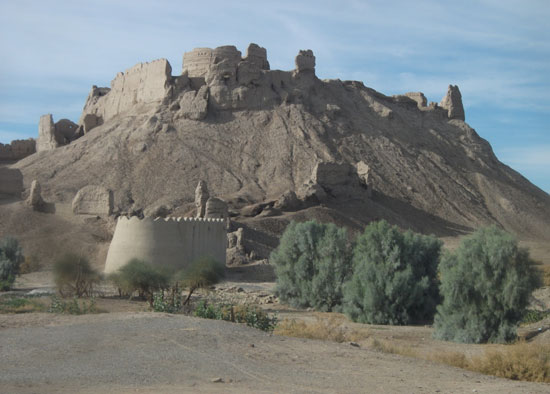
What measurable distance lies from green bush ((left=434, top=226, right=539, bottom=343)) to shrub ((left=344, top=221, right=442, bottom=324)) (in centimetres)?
263

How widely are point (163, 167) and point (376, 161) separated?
16557mm

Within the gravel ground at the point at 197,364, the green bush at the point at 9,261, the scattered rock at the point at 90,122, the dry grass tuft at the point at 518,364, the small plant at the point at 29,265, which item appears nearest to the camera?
the gravel ground at the point at 197,364

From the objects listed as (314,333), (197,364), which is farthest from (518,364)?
(197,364)

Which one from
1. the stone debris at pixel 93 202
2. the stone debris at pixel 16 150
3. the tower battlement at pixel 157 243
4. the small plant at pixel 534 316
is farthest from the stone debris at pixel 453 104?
the small plant at pixel 534 316

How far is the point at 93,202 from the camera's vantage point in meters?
37.0

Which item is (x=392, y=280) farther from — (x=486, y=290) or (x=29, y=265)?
(x=29, y=265)

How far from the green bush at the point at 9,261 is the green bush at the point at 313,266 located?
27.3ft

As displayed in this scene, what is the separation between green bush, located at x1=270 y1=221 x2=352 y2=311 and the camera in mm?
23312

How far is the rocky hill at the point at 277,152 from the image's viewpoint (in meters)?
51.8

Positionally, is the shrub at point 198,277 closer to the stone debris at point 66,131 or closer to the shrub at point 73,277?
the shrub at point 73,277

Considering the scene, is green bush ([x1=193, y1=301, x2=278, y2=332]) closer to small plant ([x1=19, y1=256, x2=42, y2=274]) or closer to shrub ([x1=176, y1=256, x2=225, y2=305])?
shrub ([x1=176, y1=256, x2=225, y2=305])

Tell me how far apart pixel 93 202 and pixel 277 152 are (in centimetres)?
2346

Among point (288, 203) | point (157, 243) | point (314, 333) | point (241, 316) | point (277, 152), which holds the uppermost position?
point (277, 152)

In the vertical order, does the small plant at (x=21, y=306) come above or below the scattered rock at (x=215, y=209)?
below
